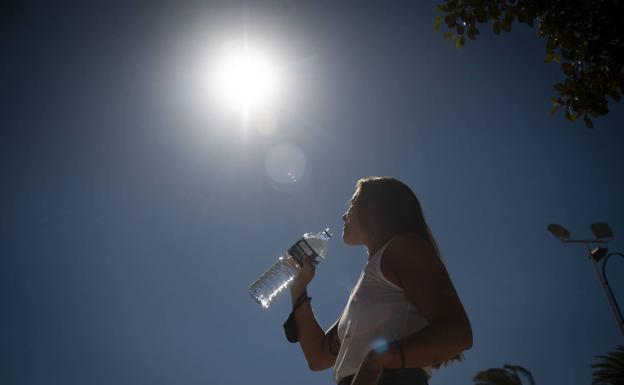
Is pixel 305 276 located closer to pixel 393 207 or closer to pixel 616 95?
pixel 393 207

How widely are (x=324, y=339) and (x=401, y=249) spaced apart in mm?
1156

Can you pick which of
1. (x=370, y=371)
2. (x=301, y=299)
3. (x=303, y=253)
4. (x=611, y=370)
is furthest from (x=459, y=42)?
(x=611, y=370)

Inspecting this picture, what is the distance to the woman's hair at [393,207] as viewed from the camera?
1.98m

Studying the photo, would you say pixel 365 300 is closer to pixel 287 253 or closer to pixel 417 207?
pixel 417 207

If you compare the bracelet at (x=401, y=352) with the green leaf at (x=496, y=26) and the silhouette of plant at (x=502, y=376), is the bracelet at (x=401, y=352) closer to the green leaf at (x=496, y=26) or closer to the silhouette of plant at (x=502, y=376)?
the green leaf at (x=496, y=26)

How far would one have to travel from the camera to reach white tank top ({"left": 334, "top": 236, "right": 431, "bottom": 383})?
1.64 m

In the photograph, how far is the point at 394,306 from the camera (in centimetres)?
167

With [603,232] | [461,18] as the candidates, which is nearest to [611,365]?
[603,232]

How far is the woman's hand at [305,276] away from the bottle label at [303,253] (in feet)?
0.09

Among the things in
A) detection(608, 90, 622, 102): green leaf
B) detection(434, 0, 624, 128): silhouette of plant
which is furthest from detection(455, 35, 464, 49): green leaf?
detection(608, 90, 622, 102): green leaf

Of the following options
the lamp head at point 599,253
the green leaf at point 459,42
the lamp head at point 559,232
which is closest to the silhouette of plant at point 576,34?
the green leaf at point 459,42

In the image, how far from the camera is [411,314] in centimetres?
165

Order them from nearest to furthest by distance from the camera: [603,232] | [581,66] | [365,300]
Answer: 1. [365,300]
2. [581,66]
3. [603,232]

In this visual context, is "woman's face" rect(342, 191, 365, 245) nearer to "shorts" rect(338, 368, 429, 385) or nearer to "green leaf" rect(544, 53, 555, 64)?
"shorts" rect(338, 368, 429, 385)
